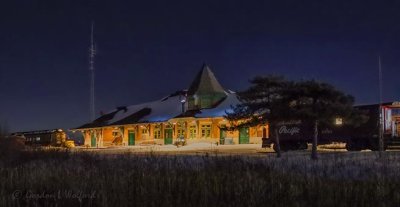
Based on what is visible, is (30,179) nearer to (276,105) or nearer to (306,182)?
(306,182)

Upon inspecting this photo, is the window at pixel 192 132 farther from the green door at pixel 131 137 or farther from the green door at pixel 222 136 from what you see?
the green door at pixel 131 137

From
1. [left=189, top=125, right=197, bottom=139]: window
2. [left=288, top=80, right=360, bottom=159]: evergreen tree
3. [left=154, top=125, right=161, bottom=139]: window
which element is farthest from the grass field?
[left=154, top=125, right=161, bottom=139]: window

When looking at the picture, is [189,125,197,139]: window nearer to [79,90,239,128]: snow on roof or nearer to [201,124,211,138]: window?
[201,124,211,138]: window

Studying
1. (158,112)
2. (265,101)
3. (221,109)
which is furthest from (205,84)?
(265,101)

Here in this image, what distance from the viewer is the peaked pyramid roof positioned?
6341cm

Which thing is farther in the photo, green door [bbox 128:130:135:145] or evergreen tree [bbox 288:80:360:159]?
green door [bbox 128:130:135:145]

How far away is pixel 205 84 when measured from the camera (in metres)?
64.2

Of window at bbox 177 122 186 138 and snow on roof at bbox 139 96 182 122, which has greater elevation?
snow on roof at bbox 139 96 182 122

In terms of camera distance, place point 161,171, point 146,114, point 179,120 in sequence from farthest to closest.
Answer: point 146,114
point 179,120
point 161,171

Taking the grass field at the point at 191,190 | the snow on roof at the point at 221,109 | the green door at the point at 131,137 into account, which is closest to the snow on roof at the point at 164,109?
the green door at the point at 131,137

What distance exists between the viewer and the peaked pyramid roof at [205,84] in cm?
6341

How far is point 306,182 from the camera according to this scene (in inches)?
491

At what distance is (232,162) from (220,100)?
4410 centimetres

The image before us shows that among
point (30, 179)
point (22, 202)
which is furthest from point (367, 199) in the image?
point (30, 179)
